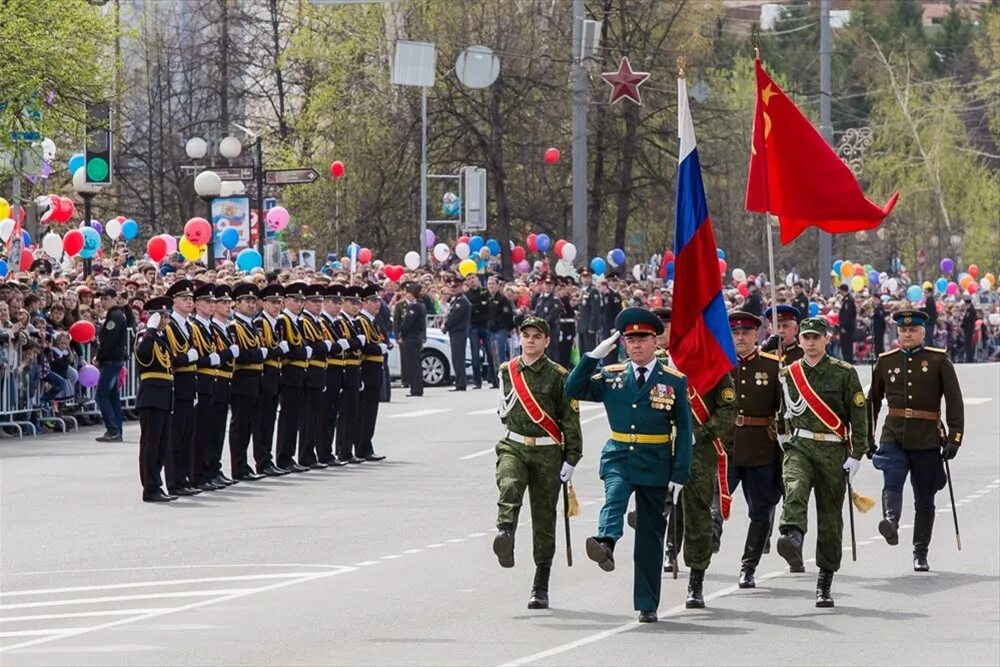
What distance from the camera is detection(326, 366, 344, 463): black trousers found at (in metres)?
24.8

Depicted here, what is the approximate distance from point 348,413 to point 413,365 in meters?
11.8

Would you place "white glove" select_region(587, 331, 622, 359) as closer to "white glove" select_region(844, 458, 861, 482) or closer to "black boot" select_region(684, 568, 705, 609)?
"black boot" select_region(684, 568, 705, 609)

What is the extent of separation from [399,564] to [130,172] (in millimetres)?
41089

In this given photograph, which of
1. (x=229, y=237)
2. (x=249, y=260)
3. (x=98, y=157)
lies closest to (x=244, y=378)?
(x=98, y=157)

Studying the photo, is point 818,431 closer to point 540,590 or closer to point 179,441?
point 540,590

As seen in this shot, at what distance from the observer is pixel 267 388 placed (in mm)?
23656

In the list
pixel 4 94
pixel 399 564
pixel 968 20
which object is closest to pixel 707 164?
pixel 4 94

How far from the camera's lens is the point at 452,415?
1275 inches

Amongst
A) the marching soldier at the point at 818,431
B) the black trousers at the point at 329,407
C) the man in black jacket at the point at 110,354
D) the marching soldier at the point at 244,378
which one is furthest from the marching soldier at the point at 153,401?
the marching soldier at the point at 818,431

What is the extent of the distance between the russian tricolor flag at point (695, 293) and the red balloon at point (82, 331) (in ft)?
46.3

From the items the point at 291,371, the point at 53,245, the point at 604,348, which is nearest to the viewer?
the point at 604,348

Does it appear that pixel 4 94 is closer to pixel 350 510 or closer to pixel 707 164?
pixel 350 510

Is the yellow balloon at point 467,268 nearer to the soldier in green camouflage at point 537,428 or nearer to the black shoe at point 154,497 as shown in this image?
the black shoe at point 154,497

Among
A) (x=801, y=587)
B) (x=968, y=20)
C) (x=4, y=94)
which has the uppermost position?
(x=968, y=20)
